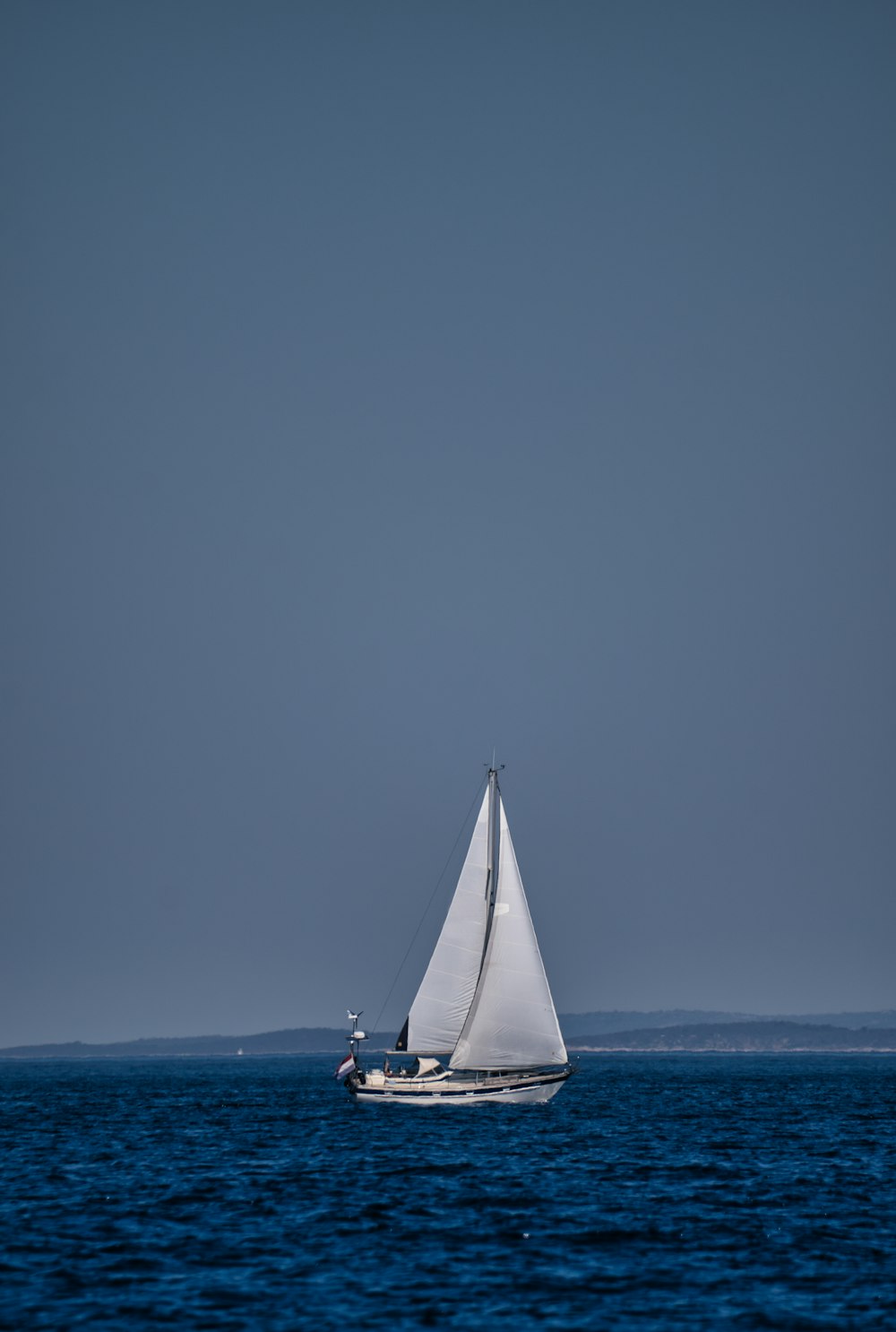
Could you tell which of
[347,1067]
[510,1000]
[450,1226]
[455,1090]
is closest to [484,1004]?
[510,1000]

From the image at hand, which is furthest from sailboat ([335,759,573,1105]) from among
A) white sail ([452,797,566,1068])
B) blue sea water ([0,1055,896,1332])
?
blue sea water ([0,1055,896,1332])

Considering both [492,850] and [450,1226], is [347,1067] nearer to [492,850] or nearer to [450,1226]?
[492,850]

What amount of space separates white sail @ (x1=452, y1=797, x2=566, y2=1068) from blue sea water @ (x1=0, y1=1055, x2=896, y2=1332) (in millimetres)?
4402

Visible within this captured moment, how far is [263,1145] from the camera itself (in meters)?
63.2

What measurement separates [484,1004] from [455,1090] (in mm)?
5036

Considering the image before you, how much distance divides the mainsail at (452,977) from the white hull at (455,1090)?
1.86 m

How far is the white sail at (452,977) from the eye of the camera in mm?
79375

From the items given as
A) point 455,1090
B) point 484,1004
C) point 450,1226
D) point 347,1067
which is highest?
point 484,1004

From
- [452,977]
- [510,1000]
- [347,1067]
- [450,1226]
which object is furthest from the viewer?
[347,1067]

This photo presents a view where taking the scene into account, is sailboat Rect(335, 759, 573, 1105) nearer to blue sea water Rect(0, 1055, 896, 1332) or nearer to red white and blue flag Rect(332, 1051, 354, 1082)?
red white and blue flag Rect(332, 1051, 354, 1082)

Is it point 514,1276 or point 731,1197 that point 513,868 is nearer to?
point 731,1197

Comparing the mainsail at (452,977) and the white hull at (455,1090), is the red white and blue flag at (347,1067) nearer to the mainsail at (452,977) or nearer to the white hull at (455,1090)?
the white hull at (455,1090)

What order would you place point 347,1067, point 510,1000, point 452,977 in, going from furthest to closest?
point 347,1067
point 452,977
point 510,1000

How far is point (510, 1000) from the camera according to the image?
255ft
